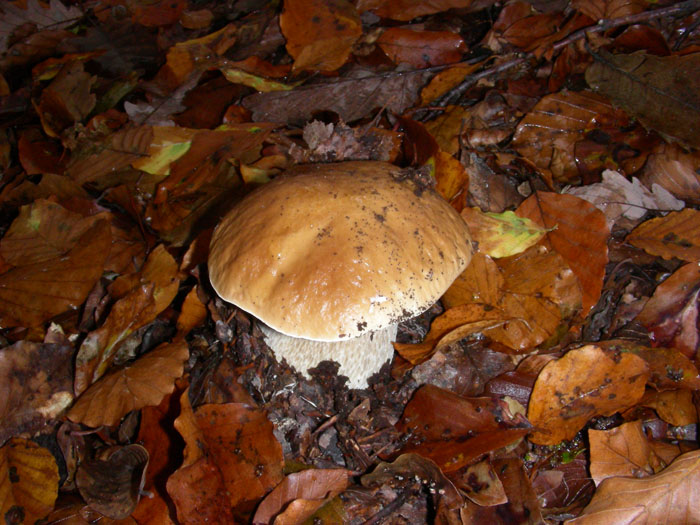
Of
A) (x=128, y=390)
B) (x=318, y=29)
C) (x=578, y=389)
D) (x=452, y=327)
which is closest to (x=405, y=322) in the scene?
(x=452, y=327)

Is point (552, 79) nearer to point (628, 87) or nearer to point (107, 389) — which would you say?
point (628, 87)

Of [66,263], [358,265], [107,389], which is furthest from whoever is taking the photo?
[66,263]

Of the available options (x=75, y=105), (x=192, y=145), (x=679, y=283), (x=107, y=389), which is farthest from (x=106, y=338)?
(x=679, y=283)

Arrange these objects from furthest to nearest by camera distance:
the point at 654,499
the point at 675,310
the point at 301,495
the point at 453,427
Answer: the point at 675,310
the point at 453,427
the point at 301,495
the point at 654,499

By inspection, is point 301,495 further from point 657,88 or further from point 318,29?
point 318,29

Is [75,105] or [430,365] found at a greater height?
[75,105]

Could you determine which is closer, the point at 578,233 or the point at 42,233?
the point at 578,233

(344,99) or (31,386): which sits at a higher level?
(344,99)
